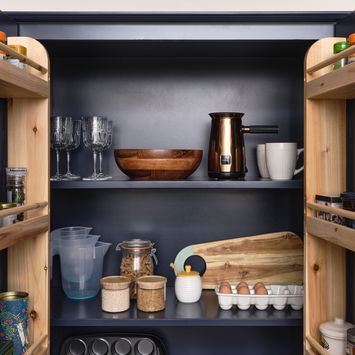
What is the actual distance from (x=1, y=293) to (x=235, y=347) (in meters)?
0.92

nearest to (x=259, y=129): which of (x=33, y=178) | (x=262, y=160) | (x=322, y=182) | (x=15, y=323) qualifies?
(x=262, y=160)

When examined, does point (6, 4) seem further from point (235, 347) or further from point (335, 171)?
point (235, 347)

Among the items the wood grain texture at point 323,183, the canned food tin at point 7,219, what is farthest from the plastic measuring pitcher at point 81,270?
the wood grain texture at point 323,183

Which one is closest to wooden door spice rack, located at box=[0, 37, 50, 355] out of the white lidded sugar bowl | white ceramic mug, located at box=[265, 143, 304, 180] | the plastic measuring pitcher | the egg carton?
the plastic measuring pitcher

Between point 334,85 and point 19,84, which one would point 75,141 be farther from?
point 334,85

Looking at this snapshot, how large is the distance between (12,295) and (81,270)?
329mm

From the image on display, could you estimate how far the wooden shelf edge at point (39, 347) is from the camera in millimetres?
1267

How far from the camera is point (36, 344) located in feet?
4.31

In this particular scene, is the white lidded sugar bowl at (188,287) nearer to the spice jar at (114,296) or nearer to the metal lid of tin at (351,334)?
the spice jar at (114,296)

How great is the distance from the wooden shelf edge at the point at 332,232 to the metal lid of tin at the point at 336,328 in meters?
0.25

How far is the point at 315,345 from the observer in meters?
1.28

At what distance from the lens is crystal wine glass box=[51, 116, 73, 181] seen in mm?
1547

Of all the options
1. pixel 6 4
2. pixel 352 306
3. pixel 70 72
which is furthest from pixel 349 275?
pixel 6 4

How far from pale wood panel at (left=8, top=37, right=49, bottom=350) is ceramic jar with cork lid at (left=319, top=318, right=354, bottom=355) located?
780 mm
